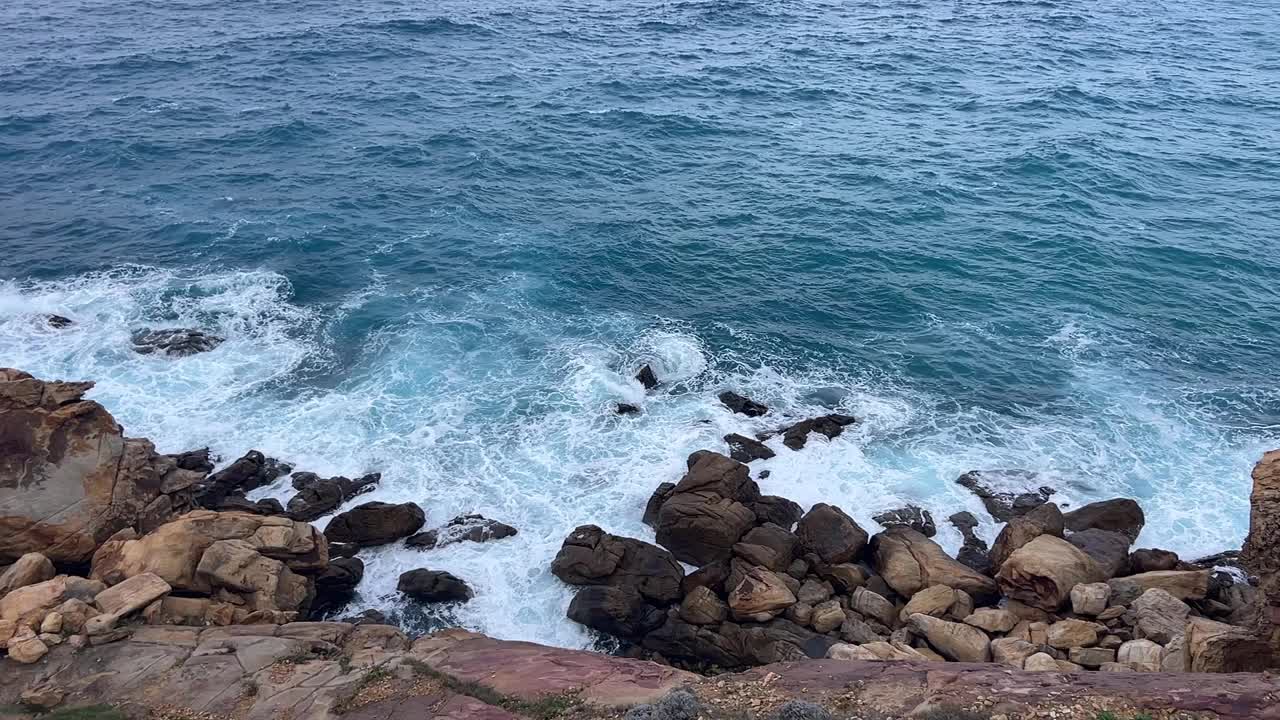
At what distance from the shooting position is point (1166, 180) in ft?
186

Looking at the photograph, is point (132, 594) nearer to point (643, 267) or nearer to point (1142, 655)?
point (1142, 655)

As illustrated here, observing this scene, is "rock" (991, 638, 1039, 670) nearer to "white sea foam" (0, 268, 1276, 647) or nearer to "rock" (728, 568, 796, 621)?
"rock" (728, 568, 796, 621)

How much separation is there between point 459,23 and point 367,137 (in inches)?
1471

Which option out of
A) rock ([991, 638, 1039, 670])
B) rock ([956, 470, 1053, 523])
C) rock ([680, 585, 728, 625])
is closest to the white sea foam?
rock ([956, 470, 1053, 523])

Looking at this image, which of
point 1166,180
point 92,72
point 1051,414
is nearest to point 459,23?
point 92,72

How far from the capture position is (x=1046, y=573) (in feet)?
91.6

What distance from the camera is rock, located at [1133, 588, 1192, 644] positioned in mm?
25297

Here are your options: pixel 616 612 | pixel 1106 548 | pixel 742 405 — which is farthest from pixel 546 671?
pixel 1106 548

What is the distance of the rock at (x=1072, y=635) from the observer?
83.8ft

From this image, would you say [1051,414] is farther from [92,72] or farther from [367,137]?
[92,72]

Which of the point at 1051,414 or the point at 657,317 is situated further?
the point at 657,317

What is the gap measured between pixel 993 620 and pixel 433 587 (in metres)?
19.4

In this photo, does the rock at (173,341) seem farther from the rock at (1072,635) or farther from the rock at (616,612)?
the rock at (1072,635)

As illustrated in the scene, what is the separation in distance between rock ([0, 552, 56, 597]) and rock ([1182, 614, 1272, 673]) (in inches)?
153
